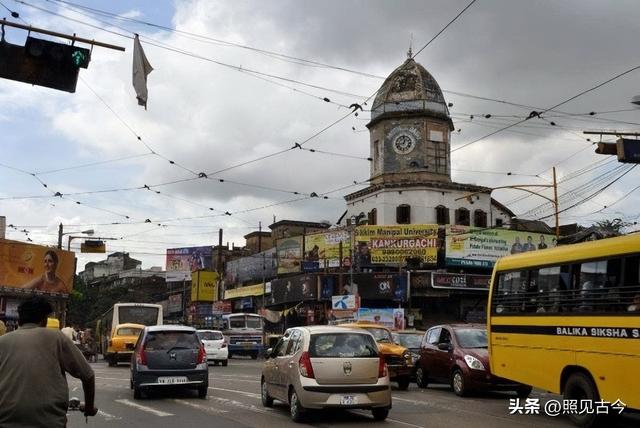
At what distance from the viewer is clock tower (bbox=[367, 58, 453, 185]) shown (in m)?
52.8

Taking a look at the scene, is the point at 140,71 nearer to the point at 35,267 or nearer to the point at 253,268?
the point at 35,267

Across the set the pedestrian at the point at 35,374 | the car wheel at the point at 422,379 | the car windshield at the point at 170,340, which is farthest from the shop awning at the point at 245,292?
the pedestrian at the point at 35,374

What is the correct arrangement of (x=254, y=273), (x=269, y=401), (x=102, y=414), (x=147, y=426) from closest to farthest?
(x=147, y=426), (x=102, y=414), (x=269, y=401), (x=254, y=273)

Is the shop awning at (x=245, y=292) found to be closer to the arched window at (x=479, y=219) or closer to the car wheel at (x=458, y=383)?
the arched window at (x=479, y=219)

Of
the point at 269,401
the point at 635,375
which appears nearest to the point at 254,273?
the point at 269,401

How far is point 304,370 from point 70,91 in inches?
233

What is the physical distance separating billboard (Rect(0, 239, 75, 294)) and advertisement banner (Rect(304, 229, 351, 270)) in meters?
16.5

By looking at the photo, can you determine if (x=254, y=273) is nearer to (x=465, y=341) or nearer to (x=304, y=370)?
(x=465, y=341)

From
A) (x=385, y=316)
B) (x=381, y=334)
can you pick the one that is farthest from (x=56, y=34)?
(x=385, y=316)

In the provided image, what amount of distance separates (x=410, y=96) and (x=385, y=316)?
65.4 feet

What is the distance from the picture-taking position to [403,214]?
172ft

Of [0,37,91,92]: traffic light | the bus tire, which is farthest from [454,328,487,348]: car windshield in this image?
[0,37,91,92]: traffic light

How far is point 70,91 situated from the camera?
10.7 meters

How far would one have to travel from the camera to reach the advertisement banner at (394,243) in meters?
47.1
